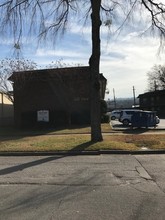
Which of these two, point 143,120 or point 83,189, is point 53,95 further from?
point 83,189

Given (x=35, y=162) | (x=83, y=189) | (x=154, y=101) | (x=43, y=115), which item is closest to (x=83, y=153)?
(x=35, y=162)

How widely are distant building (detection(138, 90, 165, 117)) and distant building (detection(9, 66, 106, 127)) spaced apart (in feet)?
148

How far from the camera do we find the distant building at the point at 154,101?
87312 mm

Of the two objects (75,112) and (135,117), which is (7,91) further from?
(135,117)

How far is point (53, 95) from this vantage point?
40.3 meters

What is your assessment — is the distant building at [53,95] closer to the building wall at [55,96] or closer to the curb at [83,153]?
the building wall at [55,96]

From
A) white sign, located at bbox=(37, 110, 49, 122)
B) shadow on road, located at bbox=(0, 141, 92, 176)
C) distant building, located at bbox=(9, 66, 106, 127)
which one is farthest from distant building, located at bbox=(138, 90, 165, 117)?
shadow on road, located at bbox=(0, 141, 92, 176)

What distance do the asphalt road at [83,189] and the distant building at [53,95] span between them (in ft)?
82.2

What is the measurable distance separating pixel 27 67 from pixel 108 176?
32.4 metres

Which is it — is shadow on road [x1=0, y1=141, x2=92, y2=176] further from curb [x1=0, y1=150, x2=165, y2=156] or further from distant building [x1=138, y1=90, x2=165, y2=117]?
distant building [x1=138, y1=90, x2=165, y2=117]

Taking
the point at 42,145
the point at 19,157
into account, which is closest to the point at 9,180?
the point at 19,157

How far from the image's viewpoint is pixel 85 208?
7262 mm

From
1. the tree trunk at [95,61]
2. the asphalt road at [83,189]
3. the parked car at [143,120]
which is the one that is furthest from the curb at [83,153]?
the parked car at [143,120]

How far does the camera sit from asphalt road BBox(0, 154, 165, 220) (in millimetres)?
6961
